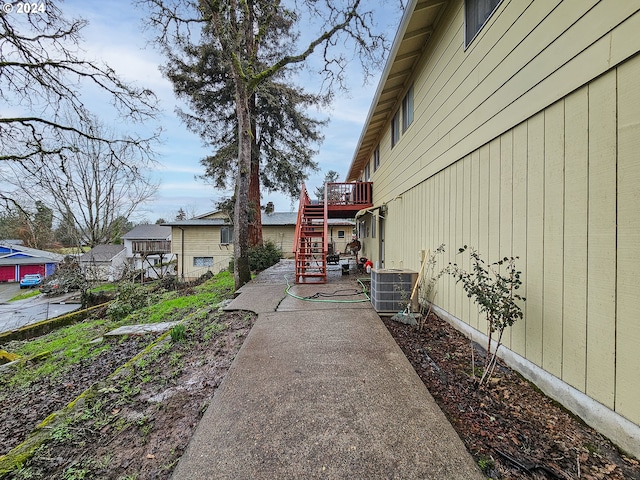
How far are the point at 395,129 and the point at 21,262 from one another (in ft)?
117

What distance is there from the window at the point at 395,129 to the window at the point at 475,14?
11.1 ft

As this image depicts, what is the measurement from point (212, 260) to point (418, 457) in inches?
768

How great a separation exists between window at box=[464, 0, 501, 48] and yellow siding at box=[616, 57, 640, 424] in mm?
2282

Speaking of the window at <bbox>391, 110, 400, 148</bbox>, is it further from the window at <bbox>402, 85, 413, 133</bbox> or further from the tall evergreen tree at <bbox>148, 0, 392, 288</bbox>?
the tall evergreen tree at <bbox>148, 0, 392, 288</bbox>

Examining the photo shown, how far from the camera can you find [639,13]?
1645mm

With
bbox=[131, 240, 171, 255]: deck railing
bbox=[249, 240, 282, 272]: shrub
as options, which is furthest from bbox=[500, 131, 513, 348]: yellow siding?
bbox=[131, 240, 171, 255]: deck railing

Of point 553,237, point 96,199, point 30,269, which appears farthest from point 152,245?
point 553,237

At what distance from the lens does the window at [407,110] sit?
6.08 metres

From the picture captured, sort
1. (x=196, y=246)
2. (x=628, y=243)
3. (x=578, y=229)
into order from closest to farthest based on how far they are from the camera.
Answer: (x=628, y=243) → (x=578, y=229) → (x=196, y=246)

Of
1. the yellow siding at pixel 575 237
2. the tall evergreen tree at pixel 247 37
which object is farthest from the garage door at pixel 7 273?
the yellow siding at pixel 575 237

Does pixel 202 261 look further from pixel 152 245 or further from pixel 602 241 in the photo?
pixel 602 241

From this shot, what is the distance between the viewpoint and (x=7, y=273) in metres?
25.9

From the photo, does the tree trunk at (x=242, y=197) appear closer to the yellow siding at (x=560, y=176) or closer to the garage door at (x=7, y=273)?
the yellow siding at (x=560, y=176)

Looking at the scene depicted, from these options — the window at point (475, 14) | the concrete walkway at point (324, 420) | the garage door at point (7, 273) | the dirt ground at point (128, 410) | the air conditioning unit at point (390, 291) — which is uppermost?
the window at point (475, 14)
